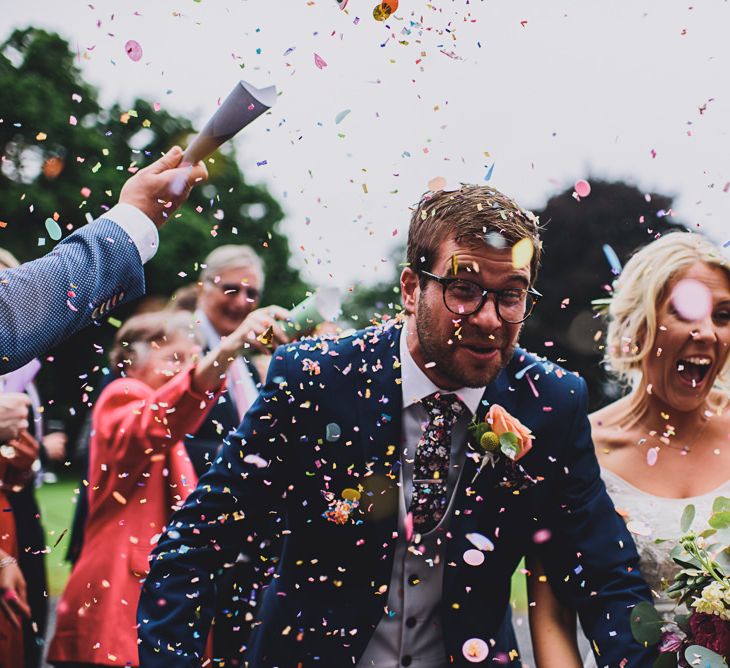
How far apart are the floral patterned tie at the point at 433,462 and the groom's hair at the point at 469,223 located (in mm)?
527

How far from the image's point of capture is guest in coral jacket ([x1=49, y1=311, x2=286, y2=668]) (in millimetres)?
4125

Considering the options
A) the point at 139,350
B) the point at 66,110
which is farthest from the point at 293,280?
the point at 139,350

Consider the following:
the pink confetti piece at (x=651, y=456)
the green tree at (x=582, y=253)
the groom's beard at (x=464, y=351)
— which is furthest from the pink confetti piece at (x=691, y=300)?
the green tree at (x=582, y=253)

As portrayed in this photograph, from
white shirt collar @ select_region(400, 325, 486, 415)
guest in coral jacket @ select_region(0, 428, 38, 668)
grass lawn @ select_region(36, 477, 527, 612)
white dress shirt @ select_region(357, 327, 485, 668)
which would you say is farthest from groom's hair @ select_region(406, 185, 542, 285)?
guest in coral jacket @ select_region(0, 428, 38, 668)

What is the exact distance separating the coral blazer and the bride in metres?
2.12

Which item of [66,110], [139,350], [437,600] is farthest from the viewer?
[66,110]

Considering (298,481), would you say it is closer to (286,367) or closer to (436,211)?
(286,367)

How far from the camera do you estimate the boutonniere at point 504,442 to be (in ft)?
9.41

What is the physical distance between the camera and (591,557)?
9.52 ft

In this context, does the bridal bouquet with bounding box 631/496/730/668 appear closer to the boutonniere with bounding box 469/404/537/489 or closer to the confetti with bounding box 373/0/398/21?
the boutonniere with bounding box 469/404/537/489

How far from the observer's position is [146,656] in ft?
8.36

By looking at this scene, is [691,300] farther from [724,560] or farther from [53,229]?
[53,229]

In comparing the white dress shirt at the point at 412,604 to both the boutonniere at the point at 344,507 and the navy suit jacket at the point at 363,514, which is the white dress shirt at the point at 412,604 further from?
the boutonniere at the point at 344,507

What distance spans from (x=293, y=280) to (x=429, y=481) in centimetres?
Result: 3222
